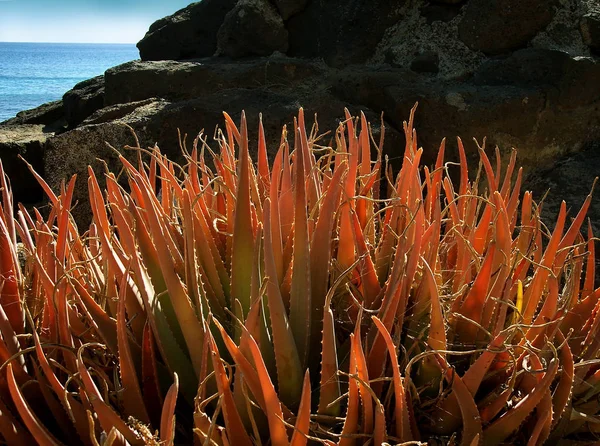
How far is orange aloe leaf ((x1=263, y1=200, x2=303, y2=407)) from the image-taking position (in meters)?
0.56

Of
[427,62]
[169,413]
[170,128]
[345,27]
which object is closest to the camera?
[169,413]

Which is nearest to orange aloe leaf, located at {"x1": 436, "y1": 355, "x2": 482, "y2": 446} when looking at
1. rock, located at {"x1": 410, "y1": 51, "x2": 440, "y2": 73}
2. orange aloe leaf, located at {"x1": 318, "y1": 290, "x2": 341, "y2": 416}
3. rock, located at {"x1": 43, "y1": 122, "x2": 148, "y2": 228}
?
orange aloe leaf, located at {"x1": 318, "y1": 290, "x2": 341, "y2": 416}

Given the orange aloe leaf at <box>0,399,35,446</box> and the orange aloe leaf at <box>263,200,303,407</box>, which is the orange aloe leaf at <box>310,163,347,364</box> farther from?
the orange aloe leaf at <box>0,399,35,446</box>

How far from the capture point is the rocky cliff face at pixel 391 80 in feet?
5.41

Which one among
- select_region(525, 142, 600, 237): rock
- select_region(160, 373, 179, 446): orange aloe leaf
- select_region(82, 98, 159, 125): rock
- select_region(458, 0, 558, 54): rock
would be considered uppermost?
select_region(458, 0, 558, 54): rock

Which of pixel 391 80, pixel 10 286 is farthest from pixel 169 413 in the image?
pixel 391 80

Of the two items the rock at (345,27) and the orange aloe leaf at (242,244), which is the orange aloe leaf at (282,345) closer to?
the orange aloe leaf at (242,244)

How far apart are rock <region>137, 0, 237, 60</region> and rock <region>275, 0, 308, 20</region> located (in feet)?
1.50

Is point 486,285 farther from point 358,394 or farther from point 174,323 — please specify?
point 174,323

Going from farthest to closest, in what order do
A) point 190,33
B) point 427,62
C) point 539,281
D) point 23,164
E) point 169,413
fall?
1. point 23,164
2. point 190,33
3. point 427,62
4. point 539,281
5. point 169,413

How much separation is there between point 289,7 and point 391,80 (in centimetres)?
54

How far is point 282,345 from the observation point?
0.58m

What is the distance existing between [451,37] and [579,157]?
0.51 metres

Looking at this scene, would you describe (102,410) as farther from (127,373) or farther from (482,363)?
(482,363)
